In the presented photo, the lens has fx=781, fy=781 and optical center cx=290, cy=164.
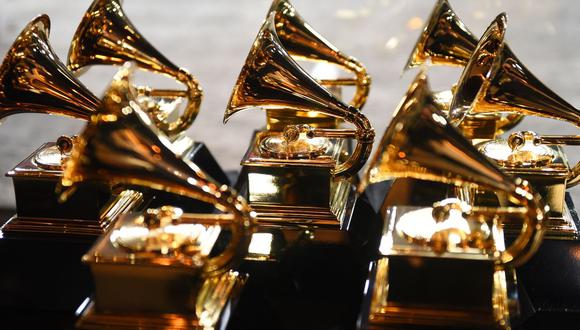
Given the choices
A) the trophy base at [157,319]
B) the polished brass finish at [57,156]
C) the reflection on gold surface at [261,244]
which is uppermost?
the polished brass finish at [57,156]

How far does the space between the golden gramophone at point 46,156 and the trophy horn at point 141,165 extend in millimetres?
315

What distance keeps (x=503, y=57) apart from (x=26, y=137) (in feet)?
5.71

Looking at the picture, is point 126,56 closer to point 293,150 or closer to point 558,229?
point 293,150

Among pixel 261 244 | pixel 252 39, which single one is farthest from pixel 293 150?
pixel 252 39

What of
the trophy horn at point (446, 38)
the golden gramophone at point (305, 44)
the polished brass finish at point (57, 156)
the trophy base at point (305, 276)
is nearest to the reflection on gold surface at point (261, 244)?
the trophy base at point (305, 276)

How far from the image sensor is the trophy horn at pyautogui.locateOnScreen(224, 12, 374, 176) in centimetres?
162

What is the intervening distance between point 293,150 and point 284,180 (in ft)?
0.23

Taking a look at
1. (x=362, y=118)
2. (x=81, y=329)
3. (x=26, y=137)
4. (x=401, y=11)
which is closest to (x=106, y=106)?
(x=81, y=329)

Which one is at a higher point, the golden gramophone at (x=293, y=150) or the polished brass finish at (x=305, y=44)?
the polished brass finish at (x=305, y=44)

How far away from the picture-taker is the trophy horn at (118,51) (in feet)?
6.17

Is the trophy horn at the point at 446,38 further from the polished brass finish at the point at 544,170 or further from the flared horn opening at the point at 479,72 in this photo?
the polished brass finish at the point at 544,170

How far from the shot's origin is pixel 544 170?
5.17 feet

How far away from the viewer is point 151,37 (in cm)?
374

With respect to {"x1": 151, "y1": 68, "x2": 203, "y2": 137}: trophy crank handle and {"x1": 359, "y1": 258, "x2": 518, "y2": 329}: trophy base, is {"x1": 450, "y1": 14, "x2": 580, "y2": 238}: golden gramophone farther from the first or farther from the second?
{"x1": 151, "y1": 68, "x2": 203, "y2": 137}: trophy crank handle
